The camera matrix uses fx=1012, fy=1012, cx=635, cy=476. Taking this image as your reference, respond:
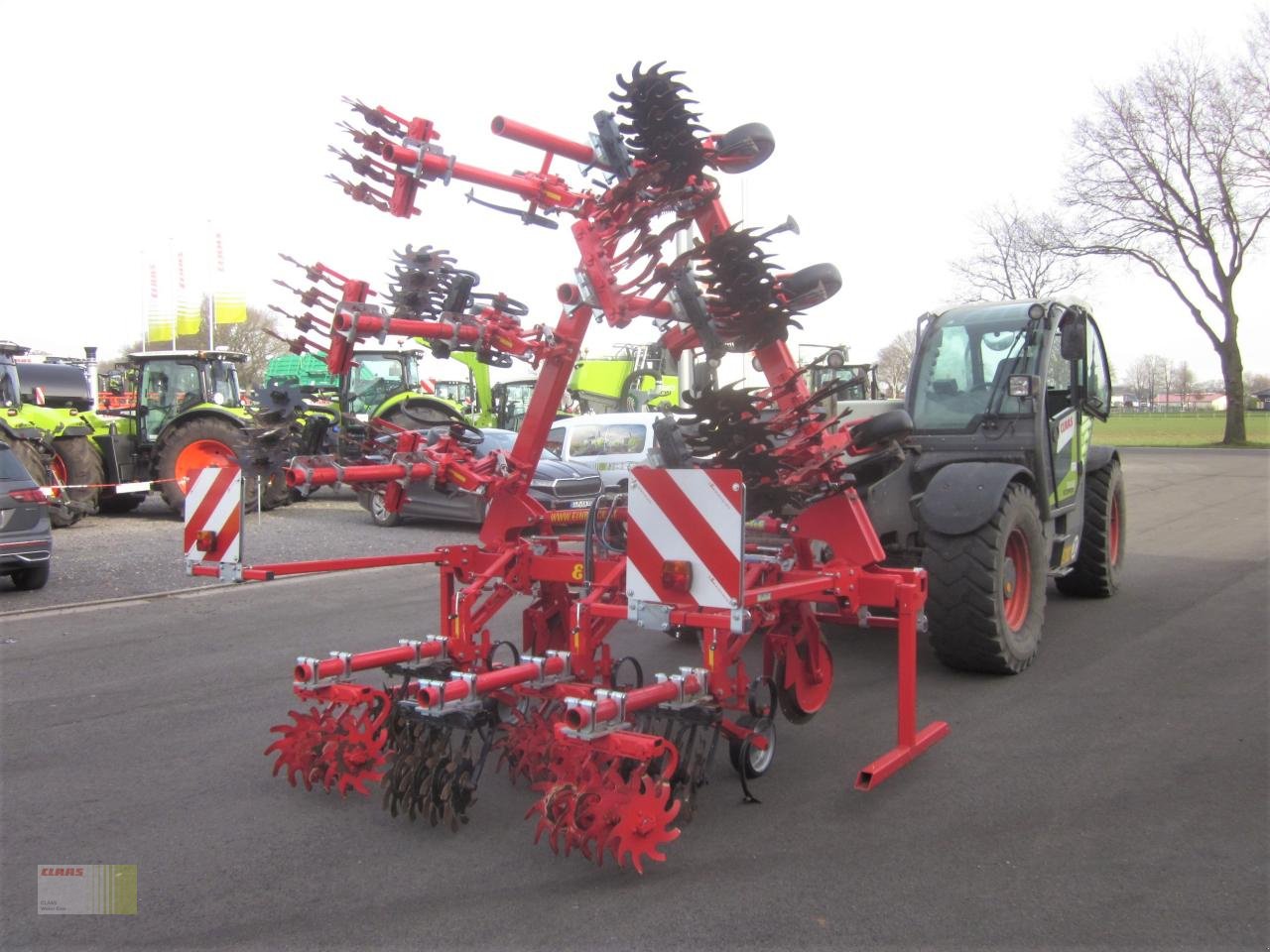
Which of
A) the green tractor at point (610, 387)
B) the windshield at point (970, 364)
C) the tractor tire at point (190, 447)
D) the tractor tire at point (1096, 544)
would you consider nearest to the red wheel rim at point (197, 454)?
the tractor tire at point (190, 447)

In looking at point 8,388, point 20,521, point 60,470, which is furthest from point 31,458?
point 20,521

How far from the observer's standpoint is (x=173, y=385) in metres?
16.9

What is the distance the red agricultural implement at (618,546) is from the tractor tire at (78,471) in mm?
11529

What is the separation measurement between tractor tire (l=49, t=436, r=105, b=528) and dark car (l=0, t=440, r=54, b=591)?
5.50 metres

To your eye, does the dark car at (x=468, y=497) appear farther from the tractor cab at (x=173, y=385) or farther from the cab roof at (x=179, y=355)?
the cab roof at (x=179, y=355)

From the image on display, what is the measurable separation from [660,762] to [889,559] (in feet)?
11.8

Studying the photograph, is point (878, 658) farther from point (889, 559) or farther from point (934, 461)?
point (934, 461)

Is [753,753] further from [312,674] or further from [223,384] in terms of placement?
[223,384]

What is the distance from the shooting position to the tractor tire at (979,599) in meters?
6.15

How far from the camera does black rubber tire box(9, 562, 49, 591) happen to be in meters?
9.80

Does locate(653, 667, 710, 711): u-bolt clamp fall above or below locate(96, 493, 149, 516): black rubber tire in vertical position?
above

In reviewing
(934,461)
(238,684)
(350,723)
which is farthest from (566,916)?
(934,461)

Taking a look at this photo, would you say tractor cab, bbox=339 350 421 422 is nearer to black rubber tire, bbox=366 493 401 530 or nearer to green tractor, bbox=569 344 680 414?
black rubber tire, bbox=366 493 401 530

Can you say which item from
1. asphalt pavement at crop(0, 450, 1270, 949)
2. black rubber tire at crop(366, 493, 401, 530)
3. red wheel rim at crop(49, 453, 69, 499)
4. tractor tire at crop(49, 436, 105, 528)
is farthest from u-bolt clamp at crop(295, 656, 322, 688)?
red wheel rim at crop(49, 453, 69, 499)
